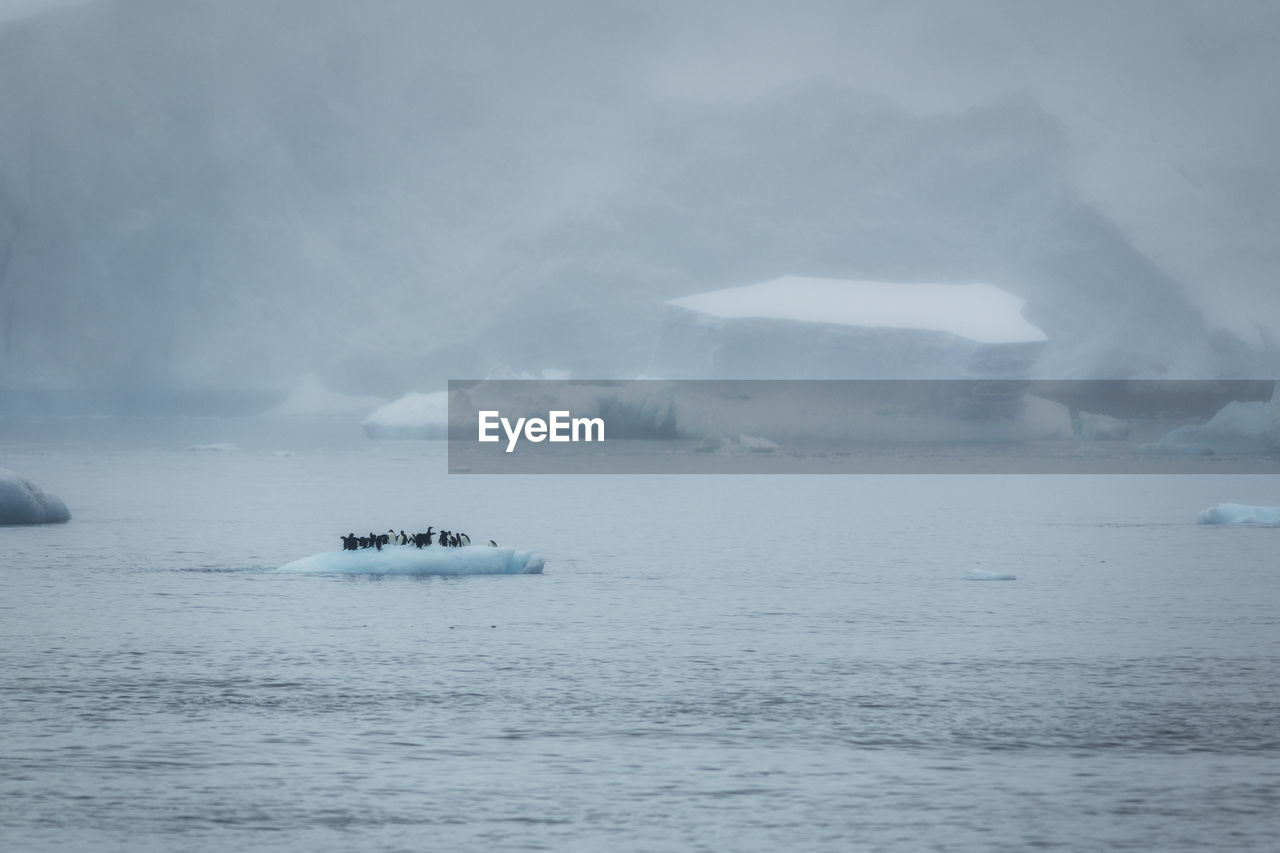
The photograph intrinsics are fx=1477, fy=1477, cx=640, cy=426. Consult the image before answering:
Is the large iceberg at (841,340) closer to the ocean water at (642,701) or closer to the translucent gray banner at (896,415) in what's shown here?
the translucent gray banner at (896,415)

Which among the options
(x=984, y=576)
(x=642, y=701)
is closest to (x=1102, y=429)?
(x=984, y=576)

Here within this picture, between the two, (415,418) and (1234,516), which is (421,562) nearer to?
(1234,516)

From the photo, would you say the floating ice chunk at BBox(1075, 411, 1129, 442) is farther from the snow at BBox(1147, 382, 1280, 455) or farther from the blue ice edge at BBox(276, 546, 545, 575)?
the blue ice edge at BBox(276, 546, 545, 575)

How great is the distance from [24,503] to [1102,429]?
45.1m

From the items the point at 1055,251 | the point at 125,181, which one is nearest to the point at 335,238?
the point at 125,181

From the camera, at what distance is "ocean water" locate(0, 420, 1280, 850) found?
41.9ft

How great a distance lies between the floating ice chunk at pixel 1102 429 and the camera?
65812 mm

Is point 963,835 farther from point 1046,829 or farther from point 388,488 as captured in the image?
point 388,488

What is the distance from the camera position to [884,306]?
71000mm

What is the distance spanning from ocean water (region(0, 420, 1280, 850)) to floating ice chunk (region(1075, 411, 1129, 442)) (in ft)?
78.4

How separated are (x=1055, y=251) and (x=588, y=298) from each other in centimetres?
2794

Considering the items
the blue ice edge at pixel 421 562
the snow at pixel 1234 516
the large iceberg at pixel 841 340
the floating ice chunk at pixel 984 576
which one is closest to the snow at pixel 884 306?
the large iceberg at pixel 841 340

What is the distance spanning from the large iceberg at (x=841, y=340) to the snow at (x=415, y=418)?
2170 cm

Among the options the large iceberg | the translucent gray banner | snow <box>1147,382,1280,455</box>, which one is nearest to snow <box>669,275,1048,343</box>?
the large iceberg
